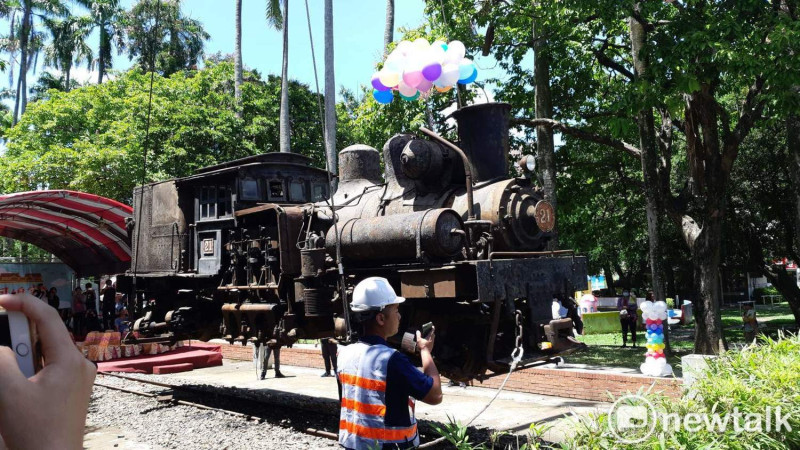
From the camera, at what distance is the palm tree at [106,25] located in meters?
37.9

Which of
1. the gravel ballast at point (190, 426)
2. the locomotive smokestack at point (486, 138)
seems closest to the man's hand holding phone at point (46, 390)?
the gravel ballast at point (190, 426)

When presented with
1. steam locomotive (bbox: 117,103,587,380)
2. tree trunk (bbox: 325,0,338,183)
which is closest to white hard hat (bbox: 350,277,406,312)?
steam locomotive (bbox: 117,103,587,380)

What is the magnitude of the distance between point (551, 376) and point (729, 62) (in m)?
5.63

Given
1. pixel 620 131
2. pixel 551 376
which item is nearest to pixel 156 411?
pixel 551 376

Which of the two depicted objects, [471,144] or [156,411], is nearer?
[471,144]

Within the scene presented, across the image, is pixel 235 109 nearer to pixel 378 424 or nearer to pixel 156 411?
pixel 156 411

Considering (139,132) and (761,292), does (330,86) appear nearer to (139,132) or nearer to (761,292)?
(139,132)

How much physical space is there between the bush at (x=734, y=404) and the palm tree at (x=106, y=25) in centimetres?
3916

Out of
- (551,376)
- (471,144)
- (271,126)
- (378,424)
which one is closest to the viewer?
(378,424)

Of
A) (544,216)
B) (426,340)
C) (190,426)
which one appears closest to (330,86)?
(190,426)

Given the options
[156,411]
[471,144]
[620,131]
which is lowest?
[156,411]

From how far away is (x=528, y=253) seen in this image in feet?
25.7

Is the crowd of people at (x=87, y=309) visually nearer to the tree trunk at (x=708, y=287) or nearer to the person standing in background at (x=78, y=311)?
the person standing in background at (x=78, y=311)

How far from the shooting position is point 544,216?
824cm
